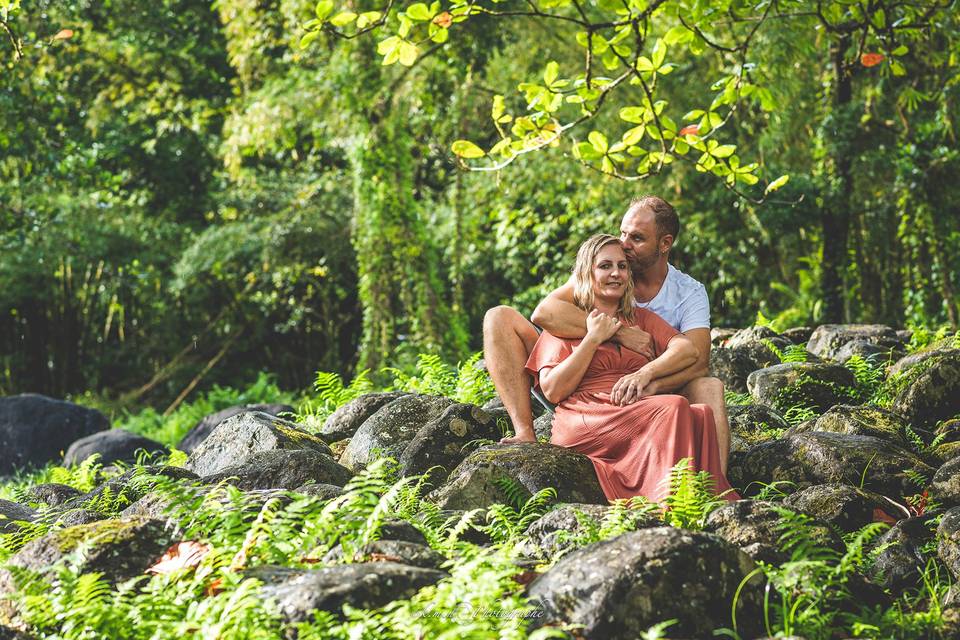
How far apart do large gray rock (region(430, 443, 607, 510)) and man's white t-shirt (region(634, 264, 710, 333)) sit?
107 centimetres

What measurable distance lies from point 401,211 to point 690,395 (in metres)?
8.19

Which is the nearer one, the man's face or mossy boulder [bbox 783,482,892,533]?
mossy boulder [bbox 783,482,892,533]

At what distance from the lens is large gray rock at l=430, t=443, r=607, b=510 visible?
5.05m

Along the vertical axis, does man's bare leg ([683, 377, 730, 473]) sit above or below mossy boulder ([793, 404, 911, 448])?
above

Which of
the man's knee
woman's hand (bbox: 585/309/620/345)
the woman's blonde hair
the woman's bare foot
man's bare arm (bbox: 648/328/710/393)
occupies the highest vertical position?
the woman's blonde hair

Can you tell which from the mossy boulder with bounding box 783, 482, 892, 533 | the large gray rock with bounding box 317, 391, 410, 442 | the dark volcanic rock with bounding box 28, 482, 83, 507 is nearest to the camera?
the mossy boulder with bounding box 783, 482, 892, 533

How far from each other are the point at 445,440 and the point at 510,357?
585 mm

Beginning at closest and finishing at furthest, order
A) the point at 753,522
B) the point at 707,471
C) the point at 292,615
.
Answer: the point at 292,615 → the point at 753,522 → the point at 707,471

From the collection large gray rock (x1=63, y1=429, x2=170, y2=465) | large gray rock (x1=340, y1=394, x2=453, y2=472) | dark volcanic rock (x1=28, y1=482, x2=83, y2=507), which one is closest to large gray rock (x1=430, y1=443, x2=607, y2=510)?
large gray rock (x1=340, y1=394, x2=453, y2=472)

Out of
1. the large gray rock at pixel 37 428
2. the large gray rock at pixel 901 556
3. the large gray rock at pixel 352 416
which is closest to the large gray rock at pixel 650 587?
the large gray rock at pixel 901 556

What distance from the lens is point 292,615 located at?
337cm

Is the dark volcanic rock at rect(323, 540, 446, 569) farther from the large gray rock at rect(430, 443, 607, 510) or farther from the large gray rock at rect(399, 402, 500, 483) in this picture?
the large gray rock at rect(399, 402, 500, 483)

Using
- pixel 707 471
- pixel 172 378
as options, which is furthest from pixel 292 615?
pixel 172 378

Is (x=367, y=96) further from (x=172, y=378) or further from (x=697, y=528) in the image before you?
(x=697, y=528)
